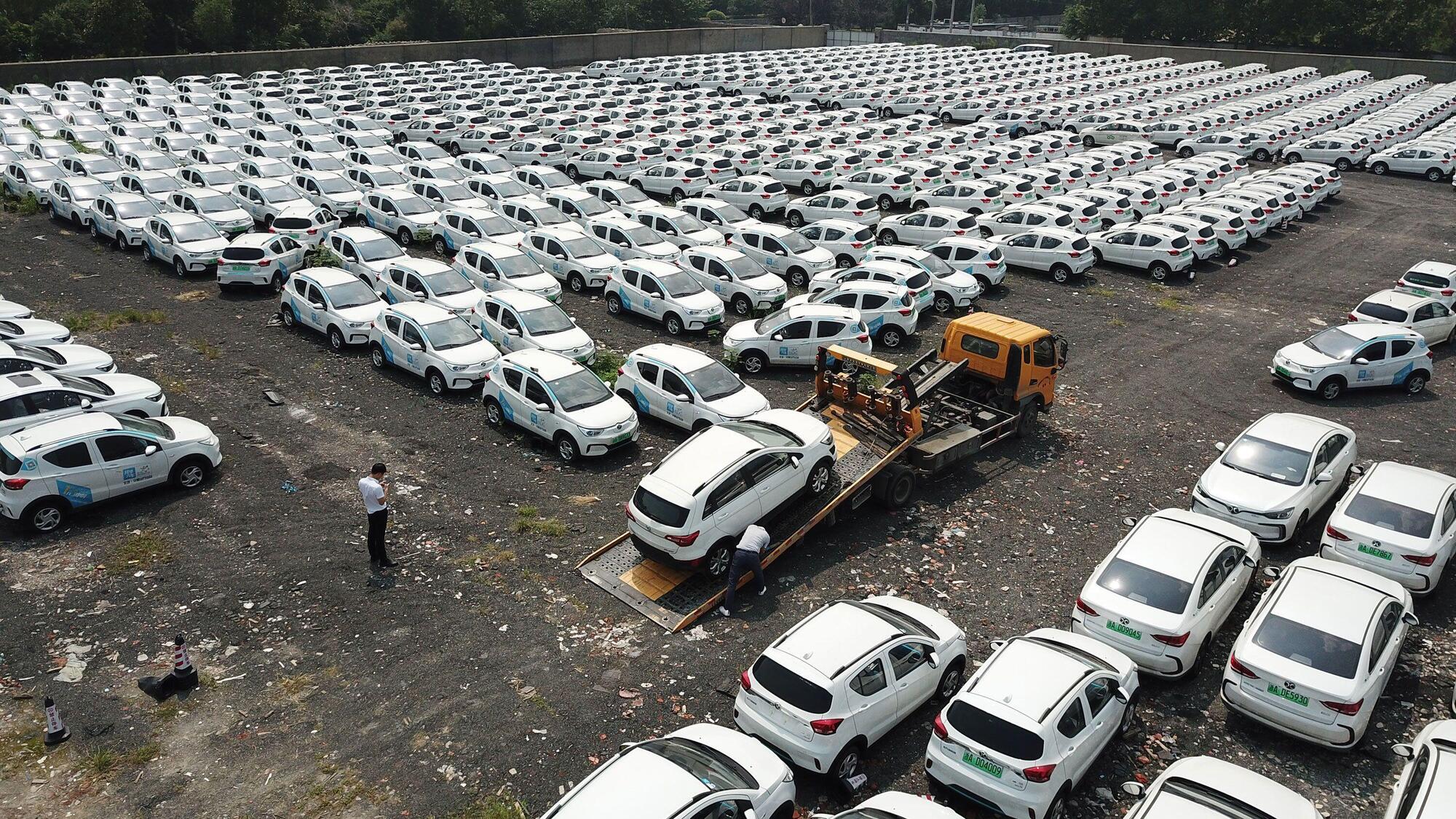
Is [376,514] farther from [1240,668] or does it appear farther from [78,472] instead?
[1240,668]

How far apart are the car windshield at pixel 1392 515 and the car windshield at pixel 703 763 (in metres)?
10.3

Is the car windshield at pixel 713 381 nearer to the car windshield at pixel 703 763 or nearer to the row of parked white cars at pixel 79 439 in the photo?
the row of parked white cars at pixel 79 439

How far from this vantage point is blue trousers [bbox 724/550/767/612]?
1342 centimetres

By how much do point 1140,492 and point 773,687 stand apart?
30.3 feet

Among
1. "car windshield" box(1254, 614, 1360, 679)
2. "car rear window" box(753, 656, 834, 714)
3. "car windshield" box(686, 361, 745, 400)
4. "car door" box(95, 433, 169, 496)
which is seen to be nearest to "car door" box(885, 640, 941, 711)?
"car rear window" box(753, 656, 834, 714)

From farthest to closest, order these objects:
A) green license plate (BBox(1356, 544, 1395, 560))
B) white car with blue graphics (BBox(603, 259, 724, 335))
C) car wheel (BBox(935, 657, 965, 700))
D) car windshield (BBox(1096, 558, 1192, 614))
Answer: white car with blue graphics (BBox(603, 259, 724, 335)) < green license plate (BBox(1356, 544, 1395, 560)) < car windshield (BBox(1096, 558, 1192, 614)) < car wheel (BBox(935, 657, 965, 700))

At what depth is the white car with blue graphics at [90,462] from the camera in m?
14.6

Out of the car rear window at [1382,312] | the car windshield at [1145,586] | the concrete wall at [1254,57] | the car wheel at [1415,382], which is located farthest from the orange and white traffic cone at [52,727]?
the concrete wall at [1254,57]

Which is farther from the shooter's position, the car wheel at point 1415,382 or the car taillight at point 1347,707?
the car wheel at point 1415,382

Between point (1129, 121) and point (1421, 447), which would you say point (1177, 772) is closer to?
point (1421, 447)

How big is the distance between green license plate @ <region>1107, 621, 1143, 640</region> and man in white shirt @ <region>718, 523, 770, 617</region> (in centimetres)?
453

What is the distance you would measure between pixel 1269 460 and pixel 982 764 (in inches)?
350

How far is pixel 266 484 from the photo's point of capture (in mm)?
16453

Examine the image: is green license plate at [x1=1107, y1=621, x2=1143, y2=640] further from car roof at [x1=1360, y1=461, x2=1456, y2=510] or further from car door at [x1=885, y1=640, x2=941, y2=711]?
car roof at [x1=1360, y1=461, x2=1456, y2=510]
